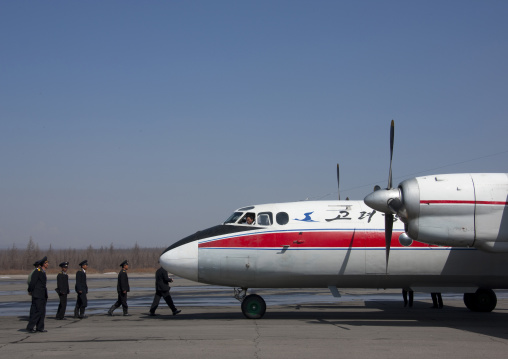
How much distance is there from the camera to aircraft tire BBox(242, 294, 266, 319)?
56.4 feet

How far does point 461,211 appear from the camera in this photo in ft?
47.4

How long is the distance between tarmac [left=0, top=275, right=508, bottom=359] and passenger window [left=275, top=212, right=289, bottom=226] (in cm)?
313

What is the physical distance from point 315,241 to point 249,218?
7.61 ft

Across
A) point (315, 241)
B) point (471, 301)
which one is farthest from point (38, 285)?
point (471, 301)

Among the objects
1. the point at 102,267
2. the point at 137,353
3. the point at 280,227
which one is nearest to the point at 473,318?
the point at 280,227

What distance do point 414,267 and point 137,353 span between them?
31.6ft

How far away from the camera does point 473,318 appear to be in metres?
17.7

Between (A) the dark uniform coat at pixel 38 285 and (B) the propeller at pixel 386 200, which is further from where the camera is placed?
(A) the dark uniform coat at pixel 38 285

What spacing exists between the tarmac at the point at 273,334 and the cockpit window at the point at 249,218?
3170 millimetres

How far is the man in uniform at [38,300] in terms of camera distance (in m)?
15.1

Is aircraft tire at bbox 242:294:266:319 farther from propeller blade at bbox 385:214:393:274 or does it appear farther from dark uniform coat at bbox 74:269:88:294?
dark uniform coat at bbox 74:269:88:294

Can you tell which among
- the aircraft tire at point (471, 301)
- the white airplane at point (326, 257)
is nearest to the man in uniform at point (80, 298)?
the white airplane at point (326, 257)

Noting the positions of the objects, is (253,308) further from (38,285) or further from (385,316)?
(38,285)

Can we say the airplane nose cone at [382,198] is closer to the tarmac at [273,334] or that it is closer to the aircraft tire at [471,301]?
the tarmac at [273,334]
